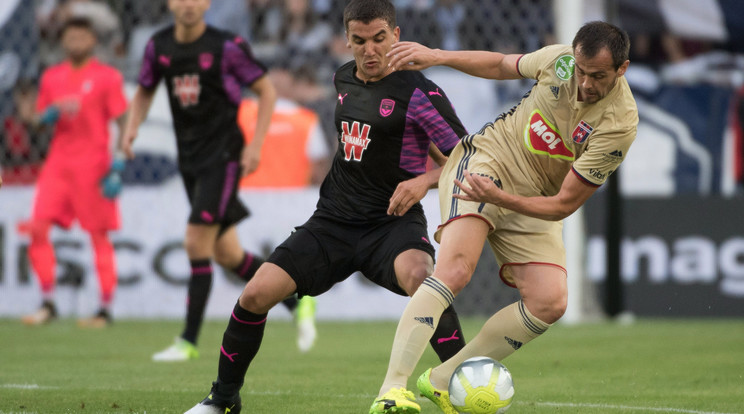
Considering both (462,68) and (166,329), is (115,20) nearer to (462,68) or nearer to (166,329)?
(166,329)

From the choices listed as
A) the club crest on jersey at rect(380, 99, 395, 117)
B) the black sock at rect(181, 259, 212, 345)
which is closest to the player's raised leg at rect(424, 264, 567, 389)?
the club crest on jersey at rect(380, 99, 395, 117)

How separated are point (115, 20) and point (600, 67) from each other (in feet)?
26.4

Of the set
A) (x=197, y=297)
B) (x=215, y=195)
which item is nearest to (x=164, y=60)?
(x=215, y=195)

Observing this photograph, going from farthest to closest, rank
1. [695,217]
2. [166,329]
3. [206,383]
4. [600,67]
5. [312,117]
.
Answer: [312,117] < [695,217] < [166,329] < [206,383] < [600,67]

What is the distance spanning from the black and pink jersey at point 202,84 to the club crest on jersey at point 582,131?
3.27 meters

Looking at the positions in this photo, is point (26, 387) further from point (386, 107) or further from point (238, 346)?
point (386, 107)

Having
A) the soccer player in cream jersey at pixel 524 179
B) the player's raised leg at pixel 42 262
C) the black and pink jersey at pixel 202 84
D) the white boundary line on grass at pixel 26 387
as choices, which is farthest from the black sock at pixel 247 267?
the soccer player in cream jersey at pixel 524 179

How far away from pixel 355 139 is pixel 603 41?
1161mm

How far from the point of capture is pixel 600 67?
4.07 metres

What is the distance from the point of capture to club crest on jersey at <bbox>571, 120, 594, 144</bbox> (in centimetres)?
428

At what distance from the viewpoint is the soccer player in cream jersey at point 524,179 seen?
4148mm

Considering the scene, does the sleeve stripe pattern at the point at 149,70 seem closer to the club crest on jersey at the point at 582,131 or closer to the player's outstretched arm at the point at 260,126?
the player's outstretched arm at the point at 260,126

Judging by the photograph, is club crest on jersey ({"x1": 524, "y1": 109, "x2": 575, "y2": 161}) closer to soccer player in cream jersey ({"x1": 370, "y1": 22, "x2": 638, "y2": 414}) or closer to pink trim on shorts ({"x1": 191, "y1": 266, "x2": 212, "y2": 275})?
soccer player in cream jersey ({"x1": 370, "y1": 22, "x2": 638, "y2": 414})

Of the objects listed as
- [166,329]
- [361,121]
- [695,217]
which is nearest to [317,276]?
[361,121]
